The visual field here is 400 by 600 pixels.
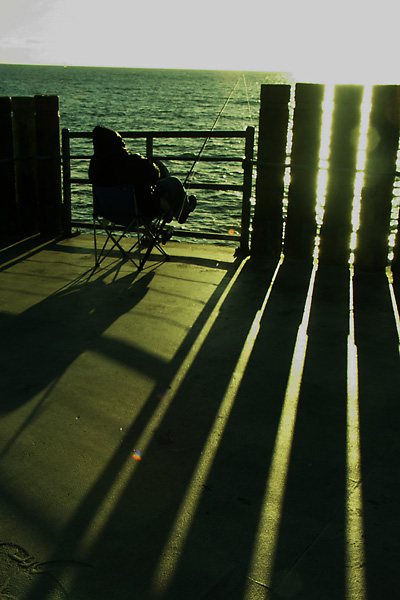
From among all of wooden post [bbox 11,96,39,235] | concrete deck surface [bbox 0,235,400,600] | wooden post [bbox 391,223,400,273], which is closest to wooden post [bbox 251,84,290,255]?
wooden post [bbox 391,223,400,273]

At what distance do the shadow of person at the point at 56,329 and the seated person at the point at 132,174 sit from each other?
72cm

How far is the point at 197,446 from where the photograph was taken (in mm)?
3088

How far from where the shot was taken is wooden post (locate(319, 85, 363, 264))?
6039 millimetres

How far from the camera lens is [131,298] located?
5395 mm

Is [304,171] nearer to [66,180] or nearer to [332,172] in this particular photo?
[332,172]

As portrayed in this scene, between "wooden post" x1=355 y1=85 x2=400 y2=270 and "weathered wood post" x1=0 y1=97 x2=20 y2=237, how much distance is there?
165 inches

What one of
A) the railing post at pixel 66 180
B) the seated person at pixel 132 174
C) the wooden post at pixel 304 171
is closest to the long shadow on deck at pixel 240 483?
the seated person at pixel 132 174

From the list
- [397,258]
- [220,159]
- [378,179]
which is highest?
[220,159]

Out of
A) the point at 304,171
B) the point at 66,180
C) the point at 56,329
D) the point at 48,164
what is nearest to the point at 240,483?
the point at 56,329

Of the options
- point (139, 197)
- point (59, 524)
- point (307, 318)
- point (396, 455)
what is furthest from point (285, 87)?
point (59, 524)

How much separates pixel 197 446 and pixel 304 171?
4.11 m

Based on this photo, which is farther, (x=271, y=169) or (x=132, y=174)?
(x=271, y=169)

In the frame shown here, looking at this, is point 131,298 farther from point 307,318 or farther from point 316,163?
point 316,163

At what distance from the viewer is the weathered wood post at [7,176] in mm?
7105
